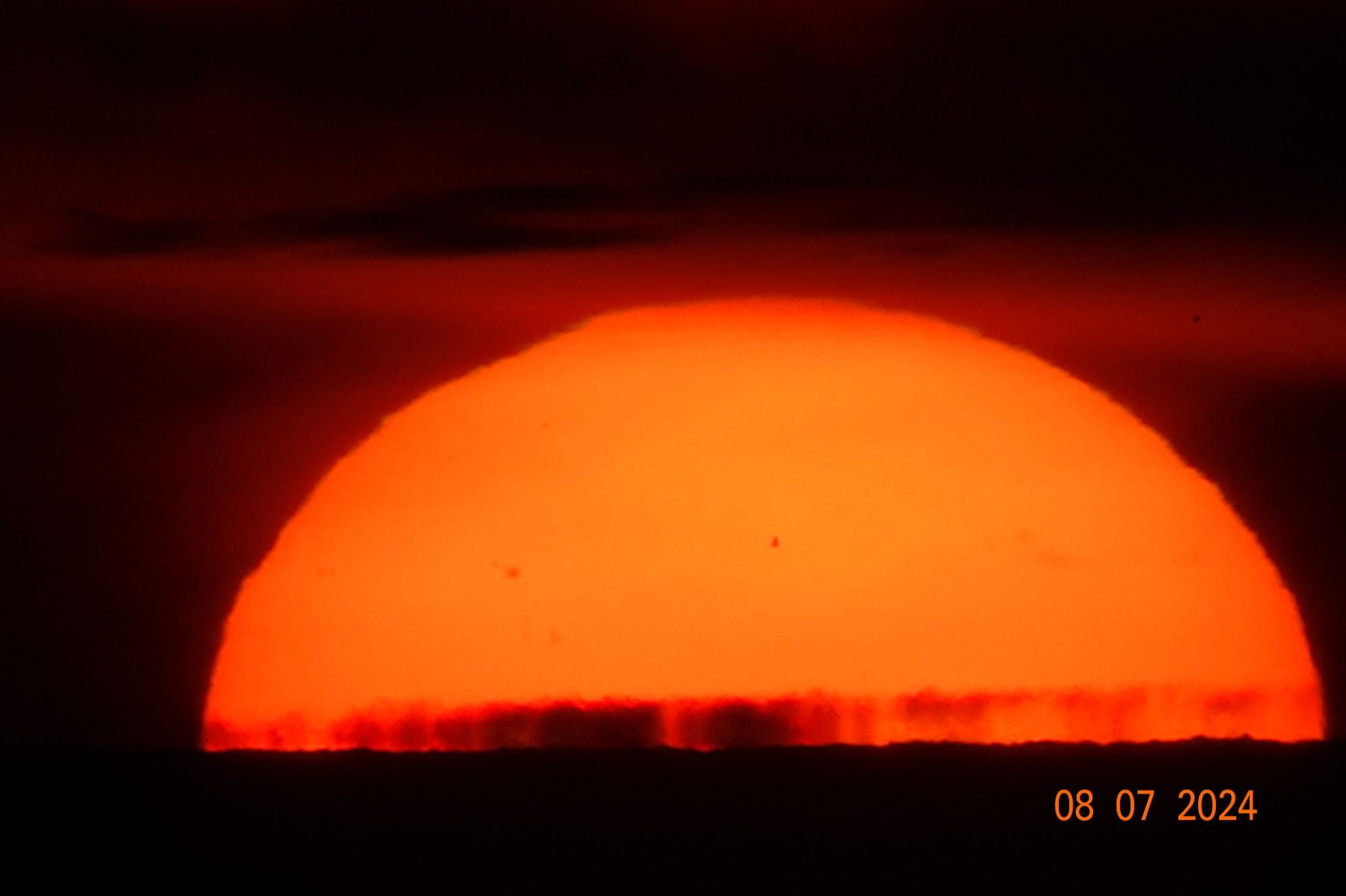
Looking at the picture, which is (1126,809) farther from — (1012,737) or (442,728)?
(442,728)

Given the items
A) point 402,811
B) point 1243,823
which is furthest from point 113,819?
point 1243,823

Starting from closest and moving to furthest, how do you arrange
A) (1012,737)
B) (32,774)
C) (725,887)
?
(725,887)
(32,774)
(1012,737)

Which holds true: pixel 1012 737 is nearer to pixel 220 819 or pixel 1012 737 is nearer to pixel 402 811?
pixel 402 811

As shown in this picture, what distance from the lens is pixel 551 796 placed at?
2797 millimetres

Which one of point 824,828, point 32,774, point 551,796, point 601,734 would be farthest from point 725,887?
point 32,774

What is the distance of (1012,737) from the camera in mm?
3283

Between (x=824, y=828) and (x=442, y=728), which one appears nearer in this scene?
(x=824, y=828)

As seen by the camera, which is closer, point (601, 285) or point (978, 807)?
point (978, 807)

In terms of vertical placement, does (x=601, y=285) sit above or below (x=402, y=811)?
above

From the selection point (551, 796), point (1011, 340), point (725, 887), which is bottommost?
point (725, 887)

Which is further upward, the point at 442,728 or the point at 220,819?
the point at 442,728

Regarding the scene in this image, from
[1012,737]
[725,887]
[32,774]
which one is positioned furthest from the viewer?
[1012,737]

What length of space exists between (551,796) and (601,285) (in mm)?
1284

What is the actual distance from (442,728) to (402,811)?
1.84 feet
